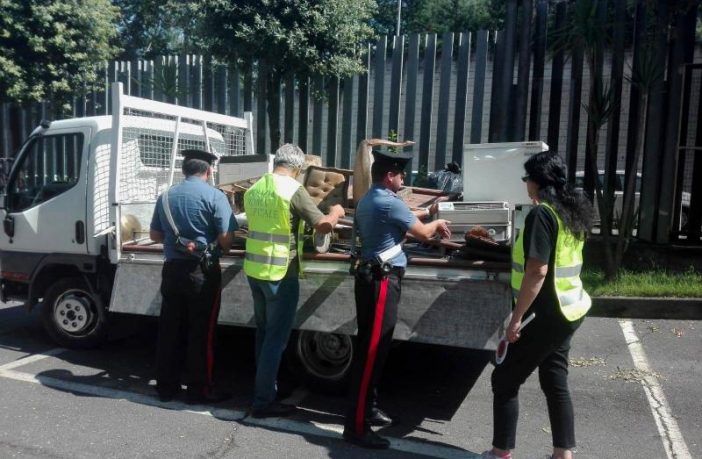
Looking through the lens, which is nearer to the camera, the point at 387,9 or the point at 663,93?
the point at 663,93

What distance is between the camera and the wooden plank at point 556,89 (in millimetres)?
8836

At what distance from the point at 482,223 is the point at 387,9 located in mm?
34748

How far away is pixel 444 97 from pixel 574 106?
1.83m

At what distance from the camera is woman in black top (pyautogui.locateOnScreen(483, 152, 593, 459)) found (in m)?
3.39

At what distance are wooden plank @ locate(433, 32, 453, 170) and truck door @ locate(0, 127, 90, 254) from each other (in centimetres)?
535

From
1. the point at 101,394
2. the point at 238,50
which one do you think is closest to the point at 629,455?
the point at 101,394

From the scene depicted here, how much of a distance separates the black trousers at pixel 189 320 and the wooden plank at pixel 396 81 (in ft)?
18.7

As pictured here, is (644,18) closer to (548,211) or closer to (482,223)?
(482,223)

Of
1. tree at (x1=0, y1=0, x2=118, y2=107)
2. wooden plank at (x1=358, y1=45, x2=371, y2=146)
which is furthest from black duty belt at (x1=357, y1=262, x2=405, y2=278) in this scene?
tree at (x1=0, y1=0, x2=118, y2=107)

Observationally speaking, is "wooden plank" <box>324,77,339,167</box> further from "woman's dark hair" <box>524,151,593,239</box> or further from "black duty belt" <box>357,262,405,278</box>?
"woman's dark hair" <box>524,151,593,239</box>

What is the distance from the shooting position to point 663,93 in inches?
327

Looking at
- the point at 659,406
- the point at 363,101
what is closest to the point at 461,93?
the point at 363,101

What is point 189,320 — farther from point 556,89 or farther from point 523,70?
point 556,89

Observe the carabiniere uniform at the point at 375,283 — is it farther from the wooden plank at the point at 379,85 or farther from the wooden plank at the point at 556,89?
the wooden plank at the point at 379,85
